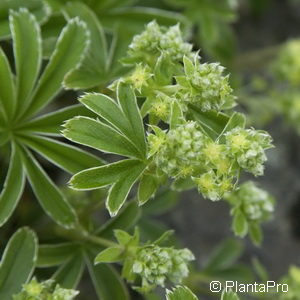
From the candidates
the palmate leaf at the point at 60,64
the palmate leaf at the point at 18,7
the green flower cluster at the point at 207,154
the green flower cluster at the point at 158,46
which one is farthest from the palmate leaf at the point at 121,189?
the palmate leaf at the point at 18,7

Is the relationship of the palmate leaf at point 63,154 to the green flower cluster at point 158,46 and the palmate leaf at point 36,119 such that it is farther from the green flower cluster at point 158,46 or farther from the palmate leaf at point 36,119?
the green flower cluster at point 158,46

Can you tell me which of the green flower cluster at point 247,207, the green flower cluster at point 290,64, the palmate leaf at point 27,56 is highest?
the green flower cluster at point 290,64

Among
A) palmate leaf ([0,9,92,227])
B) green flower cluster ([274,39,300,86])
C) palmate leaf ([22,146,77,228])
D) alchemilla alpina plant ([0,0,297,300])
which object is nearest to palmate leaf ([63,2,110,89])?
alchemilla alpina plant ([0,0,297,300])

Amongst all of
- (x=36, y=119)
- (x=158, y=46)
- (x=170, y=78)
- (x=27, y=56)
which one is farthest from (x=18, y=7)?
(x=170, y=78)

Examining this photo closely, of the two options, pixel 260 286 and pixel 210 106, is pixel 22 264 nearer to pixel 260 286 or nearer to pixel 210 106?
pixel 210 106

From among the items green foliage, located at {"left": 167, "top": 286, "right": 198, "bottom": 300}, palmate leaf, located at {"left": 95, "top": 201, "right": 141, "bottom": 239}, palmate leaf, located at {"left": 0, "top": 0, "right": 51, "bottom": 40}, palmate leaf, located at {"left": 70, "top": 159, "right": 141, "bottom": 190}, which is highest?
palmate leaf, located at {"left": 0, "top": 0, "right": 51, "bottom": 40}

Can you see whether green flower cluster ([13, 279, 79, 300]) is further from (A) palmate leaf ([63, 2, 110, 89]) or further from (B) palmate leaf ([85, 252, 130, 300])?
(A) palmate leaf ([63, 2, 110, 89])

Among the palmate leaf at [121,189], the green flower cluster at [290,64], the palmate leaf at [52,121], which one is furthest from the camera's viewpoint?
the green flower cluster at [290,64]
